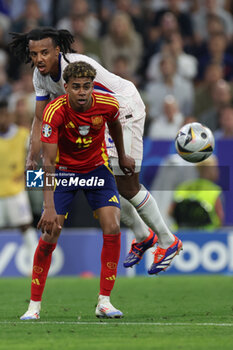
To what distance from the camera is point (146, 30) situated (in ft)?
53.1

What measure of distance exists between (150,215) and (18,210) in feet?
16.9

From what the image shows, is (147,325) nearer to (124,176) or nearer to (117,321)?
(117,321)

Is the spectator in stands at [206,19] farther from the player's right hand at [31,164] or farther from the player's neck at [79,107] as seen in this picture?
the player's neck at [79,107]

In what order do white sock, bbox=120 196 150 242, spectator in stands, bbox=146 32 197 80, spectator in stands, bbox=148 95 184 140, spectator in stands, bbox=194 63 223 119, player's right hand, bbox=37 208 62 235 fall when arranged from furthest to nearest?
spectator in stands, bbox=146 32 197 80, spectator in stands, bbox=194 63 223 119, spectator in stands, bbox=148 95 184 140, white sock, bbox=120 196 150 242, player's right hand, bbox=37 208 62 235

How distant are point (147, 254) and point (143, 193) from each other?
4695mm

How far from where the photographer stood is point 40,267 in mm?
7543

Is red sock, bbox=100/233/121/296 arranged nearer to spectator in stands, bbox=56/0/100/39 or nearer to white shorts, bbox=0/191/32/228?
white shorts, bbox=0/191/32/228

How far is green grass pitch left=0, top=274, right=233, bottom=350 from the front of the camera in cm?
606

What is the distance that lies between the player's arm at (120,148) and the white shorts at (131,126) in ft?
1.16

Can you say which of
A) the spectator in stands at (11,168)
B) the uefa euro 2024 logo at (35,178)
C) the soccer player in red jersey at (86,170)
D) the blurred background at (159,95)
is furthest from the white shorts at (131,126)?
the spectator in stands at (11,168)

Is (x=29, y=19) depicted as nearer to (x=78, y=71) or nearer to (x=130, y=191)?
(x=130, y=191)

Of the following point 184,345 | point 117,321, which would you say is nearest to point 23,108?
point 117,321

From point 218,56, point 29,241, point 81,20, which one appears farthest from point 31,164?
point 81,20

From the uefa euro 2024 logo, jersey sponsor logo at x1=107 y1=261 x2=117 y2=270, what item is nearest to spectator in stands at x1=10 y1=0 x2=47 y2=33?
the uefa euro 2024 logo
